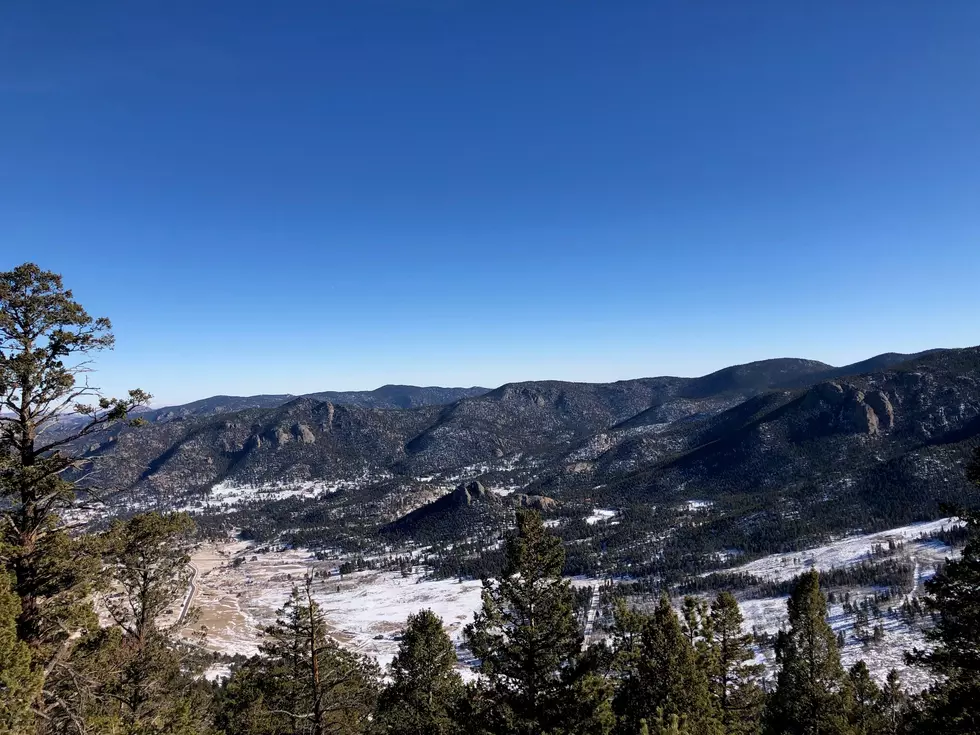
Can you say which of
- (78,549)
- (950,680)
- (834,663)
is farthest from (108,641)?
(834,663)

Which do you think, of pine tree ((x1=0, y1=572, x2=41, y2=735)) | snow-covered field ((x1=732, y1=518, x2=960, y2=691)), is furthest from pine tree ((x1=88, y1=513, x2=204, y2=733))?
snow-covered field ((x1=732, y1=518, x2=960, y2=691))

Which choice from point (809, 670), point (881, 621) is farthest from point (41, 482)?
point (881, 621)

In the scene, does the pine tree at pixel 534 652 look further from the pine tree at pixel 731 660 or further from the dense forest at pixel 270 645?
the pine tree at pixel 731 660

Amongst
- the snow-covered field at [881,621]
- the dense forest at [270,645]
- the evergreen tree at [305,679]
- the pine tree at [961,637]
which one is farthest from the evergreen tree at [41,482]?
the snow-covered field at [881,621]

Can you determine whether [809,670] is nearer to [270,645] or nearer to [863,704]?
[863,704]

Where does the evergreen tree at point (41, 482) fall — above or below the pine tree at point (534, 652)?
above
